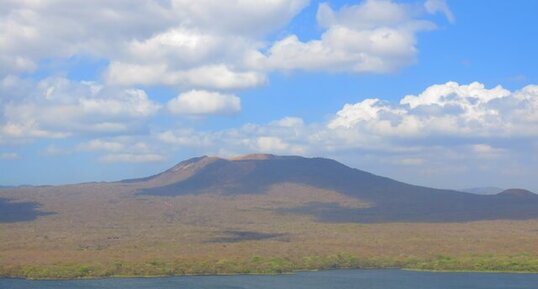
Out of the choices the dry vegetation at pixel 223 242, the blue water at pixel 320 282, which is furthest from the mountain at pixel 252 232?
the blue water at pixel 320 282

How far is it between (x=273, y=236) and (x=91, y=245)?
2965 cm

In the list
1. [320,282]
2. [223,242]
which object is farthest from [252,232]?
[320,282]

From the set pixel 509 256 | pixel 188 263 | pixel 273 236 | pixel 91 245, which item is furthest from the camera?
pixel 273 236

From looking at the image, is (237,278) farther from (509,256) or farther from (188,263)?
(509,256)

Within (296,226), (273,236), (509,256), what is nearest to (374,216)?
(296,226)

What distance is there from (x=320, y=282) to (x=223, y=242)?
36.2 metres

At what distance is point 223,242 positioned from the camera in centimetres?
11812

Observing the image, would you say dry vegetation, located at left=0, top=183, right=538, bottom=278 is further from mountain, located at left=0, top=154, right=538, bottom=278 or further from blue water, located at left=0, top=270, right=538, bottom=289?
blue water, located at left=0, top=270, right=538, bottom=289

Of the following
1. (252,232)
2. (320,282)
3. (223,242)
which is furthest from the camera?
(252,232)

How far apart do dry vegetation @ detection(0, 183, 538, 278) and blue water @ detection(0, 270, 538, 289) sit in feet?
13.8

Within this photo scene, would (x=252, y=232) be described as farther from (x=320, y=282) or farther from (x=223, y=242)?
(x=320, y=282)

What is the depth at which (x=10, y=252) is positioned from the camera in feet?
336

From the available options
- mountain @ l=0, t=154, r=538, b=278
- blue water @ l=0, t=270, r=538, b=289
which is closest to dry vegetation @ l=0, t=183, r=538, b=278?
mountain @ l=0, t=154, r=538, b=278

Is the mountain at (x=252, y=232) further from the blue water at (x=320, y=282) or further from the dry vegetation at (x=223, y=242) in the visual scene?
the blue water at (x=320, y=282)
